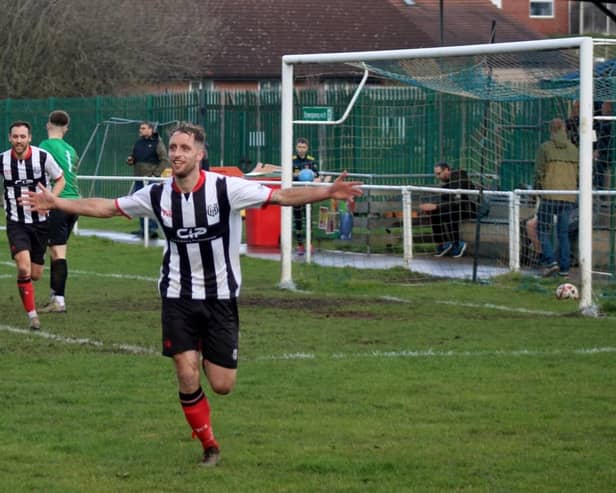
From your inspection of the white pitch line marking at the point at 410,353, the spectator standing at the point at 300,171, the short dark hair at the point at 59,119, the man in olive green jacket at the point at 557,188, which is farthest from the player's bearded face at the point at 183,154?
the spectator standing at the point at 300,171

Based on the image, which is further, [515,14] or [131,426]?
[515,14]

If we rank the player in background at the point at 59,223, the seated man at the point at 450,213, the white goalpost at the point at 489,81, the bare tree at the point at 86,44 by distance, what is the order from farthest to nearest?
the bare tree at the point at 86,44 → the seated man at the point at 450,213 → the player in background at the point at 59,223 → the white goalpost at the point at 489,81

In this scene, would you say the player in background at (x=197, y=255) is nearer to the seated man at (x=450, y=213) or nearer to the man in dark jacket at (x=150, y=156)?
the seated man at (x=450, y=213)

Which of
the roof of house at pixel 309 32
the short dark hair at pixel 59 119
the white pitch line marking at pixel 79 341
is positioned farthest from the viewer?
the roof of house at pixel 309 32

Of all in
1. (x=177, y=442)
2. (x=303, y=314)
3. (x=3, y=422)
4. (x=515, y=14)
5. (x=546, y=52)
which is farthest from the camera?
(x=515, y=14)

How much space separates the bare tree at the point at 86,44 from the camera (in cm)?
4109

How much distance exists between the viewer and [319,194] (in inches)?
298

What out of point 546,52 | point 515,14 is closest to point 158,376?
point 546,52

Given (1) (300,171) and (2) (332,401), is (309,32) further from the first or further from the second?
(2) (332,401)

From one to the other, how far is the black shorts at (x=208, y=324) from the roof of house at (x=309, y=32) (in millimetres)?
43361

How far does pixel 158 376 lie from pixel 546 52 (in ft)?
23.0

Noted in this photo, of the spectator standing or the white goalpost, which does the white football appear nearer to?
the white goalpost

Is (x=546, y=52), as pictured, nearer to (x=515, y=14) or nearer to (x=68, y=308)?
(x=68, y=308)

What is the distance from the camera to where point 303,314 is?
1436 cm
